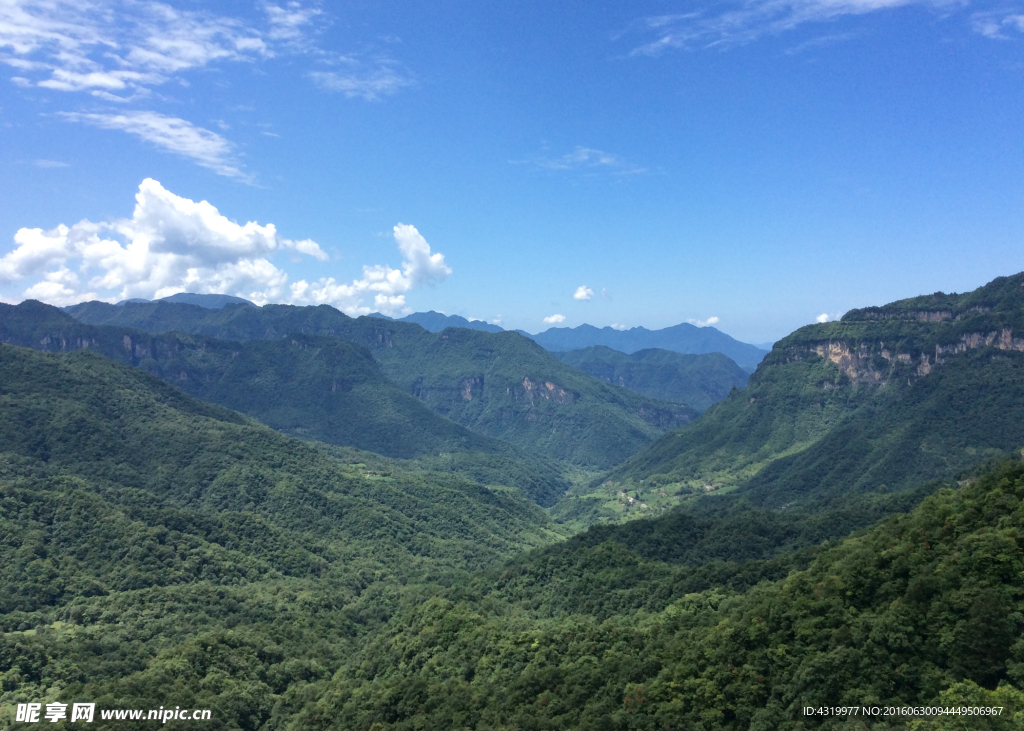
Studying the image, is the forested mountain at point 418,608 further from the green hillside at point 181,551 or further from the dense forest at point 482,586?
the green hillside at point 181,551

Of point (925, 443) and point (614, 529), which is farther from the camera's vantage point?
point (925, 443)

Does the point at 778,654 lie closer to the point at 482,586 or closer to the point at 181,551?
the point at 482,586

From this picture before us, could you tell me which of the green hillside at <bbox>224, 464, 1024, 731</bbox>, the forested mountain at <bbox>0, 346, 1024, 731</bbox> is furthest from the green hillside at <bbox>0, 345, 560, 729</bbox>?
the green hillside at <bbox>224, 464, 1024, 731</bbox>

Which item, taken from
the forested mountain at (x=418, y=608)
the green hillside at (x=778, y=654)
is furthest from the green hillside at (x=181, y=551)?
the green hillside at (x=778, y=654)

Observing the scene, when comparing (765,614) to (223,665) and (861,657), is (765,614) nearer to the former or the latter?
(861,657)

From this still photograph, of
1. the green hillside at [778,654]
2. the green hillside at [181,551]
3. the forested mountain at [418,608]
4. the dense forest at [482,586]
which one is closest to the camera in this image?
the green hillside at [778,654]

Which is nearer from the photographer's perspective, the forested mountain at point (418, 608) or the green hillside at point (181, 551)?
the forested mountain at point (418, 608)

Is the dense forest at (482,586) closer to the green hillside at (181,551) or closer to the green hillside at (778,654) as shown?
the green hillside at (778,654)

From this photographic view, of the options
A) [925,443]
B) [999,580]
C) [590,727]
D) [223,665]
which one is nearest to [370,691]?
[223,665]

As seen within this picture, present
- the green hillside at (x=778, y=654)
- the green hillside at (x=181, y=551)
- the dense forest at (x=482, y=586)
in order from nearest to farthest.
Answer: the green hillside at (x=778, y=654), the dense forest at (x=482, y=586), the green hillside at (x=181, y=551)

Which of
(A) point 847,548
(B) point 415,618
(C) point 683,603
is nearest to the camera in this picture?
(A) point 847,548

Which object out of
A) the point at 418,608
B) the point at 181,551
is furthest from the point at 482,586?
the point at 181,551
